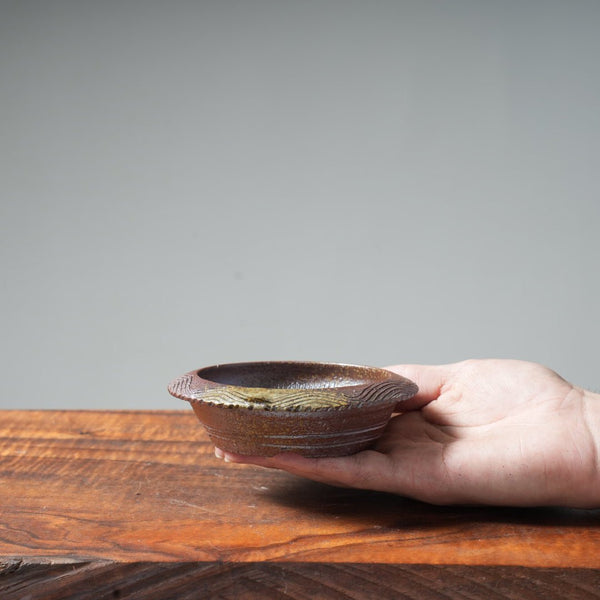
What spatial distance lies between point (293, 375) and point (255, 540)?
350 mm

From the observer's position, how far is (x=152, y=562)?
63cm

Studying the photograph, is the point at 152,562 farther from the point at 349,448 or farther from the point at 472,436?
the point at 472,436

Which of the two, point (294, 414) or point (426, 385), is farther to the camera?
point (426, 385)

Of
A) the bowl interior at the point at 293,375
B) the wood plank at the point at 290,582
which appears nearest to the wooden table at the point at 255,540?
the wood plank at the point at 290,582

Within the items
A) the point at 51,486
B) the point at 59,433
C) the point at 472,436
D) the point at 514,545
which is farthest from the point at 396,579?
the point at 59,433

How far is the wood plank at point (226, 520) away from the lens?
654 millimetres

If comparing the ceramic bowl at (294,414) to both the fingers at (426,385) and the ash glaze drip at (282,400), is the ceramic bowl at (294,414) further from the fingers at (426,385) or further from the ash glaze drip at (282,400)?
the fingers at (426,385)

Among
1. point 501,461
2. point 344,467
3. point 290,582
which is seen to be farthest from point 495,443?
point 290,582

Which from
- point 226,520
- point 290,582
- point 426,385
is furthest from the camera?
point 426,385

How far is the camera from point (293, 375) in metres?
1.01

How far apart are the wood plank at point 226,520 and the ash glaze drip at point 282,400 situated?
0.41ft

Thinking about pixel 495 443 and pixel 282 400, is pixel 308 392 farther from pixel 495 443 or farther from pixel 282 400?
pixel 495 443

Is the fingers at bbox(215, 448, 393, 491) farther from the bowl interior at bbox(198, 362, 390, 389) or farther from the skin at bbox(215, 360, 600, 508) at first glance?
the bowl interior at bbox(198, 362, 390, 389)

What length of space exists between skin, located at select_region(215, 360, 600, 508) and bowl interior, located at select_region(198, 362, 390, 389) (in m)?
0.12
